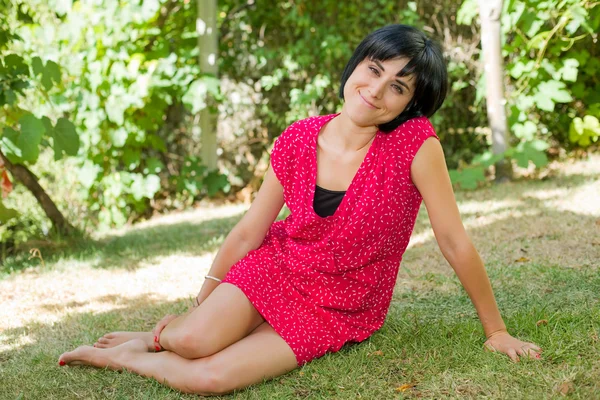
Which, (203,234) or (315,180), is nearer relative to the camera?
(315,180)

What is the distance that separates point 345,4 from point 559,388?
183 inches

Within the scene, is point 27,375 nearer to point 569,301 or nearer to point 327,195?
point 327,195

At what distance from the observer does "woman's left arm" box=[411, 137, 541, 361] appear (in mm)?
2021

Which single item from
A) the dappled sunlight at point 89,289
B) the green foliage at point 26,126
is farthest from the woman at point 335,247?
the green foliage at point 26,126

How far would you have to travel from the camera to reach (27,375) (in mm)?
2129

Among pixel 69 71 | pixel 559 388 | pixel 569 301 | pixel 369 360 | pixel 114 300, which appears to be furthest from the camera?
pixel 69 71

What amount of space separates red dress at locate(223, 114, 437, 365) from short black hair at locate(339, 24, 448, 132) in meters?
0.07

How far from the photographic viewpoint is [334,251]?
213 cm

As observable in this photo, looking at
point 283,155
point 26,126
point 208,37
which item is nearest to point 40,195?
point 26,126

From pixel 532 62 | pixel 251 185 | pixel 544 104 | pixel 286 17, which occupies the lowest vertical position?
pixel 251 185

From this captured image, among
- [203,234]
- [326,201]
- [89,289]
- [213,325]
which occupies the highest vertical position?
[326,201]

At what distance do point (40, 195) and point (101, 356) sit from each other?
7.49ft

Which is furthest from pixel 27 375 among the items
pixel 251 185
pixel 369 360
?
pixel 251 185

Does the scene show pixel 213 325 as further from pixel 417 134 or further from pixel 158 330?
pixel 417 134
